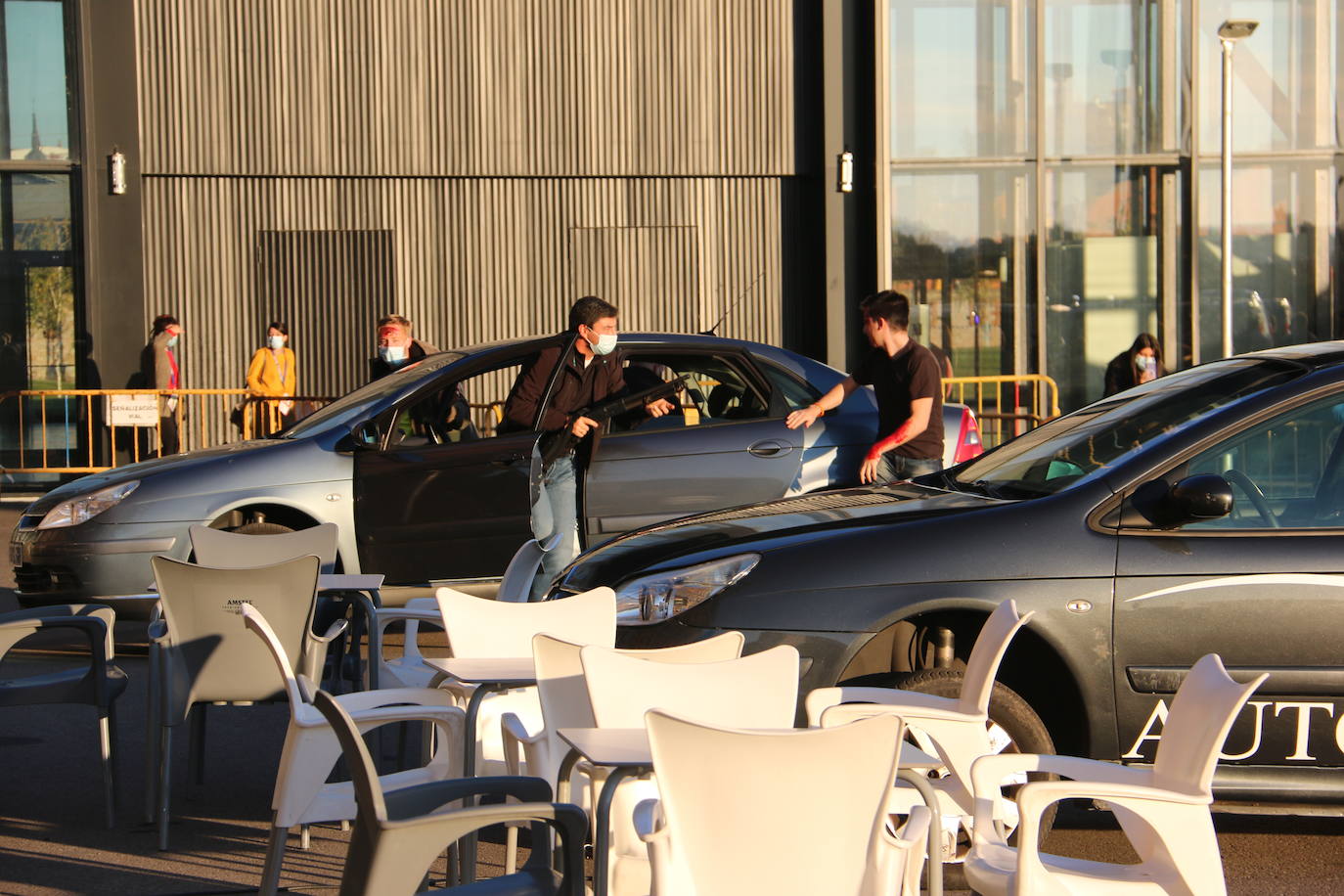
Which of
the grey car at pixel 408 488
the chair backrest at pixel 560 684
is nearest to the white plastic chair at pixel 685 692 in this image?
→ the chair backrest at pixel 560 684

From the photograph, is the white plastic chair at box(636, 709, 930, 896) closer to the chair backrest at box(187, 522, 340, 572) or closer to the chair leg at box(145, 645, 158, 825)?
the chair leg at box(145, 645, 158, 825)

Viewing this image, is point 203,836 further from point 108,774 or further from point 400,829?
point 400,829

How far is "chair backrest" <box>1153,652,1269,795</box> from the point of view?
10.8 feet

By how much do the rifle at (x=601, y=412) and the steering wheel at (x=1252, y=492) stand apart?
3.66m

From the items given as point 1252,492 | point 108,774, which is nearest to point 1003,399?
point 1252,492

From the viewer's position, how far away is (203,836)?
5.36 metres

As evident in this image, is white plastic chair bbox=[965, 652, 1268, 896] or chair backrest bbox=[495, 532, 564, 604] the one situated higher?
chair backrest bbox=[495, 532, 564, 604]

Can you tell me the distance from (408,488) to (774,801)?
5777 millimetres

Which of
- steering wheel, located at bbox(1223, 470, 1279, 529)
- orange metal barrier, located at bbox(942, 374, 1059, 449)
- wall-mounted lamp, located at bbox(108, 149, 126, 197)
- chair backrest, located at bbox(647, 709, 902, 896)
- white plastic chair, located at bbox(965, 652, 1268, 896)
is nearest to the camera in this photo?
chair backrest, located at bbox(647, 709, 902, 896)

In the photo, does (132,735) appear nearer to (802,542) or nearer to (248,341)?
(802,542)

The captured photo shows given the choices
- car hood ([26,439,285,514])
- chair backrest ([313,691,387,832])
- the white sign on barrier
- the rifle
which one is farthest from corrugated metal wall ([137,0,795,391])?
chair backrest ([313,691,387,832])

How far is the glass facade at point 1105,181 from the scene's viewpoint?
55.0 ft

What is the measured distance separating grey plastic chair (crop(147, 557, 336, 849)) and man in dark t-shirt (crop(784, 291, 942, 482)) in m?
3.51

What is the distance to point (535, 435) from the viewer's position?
27.5ft
